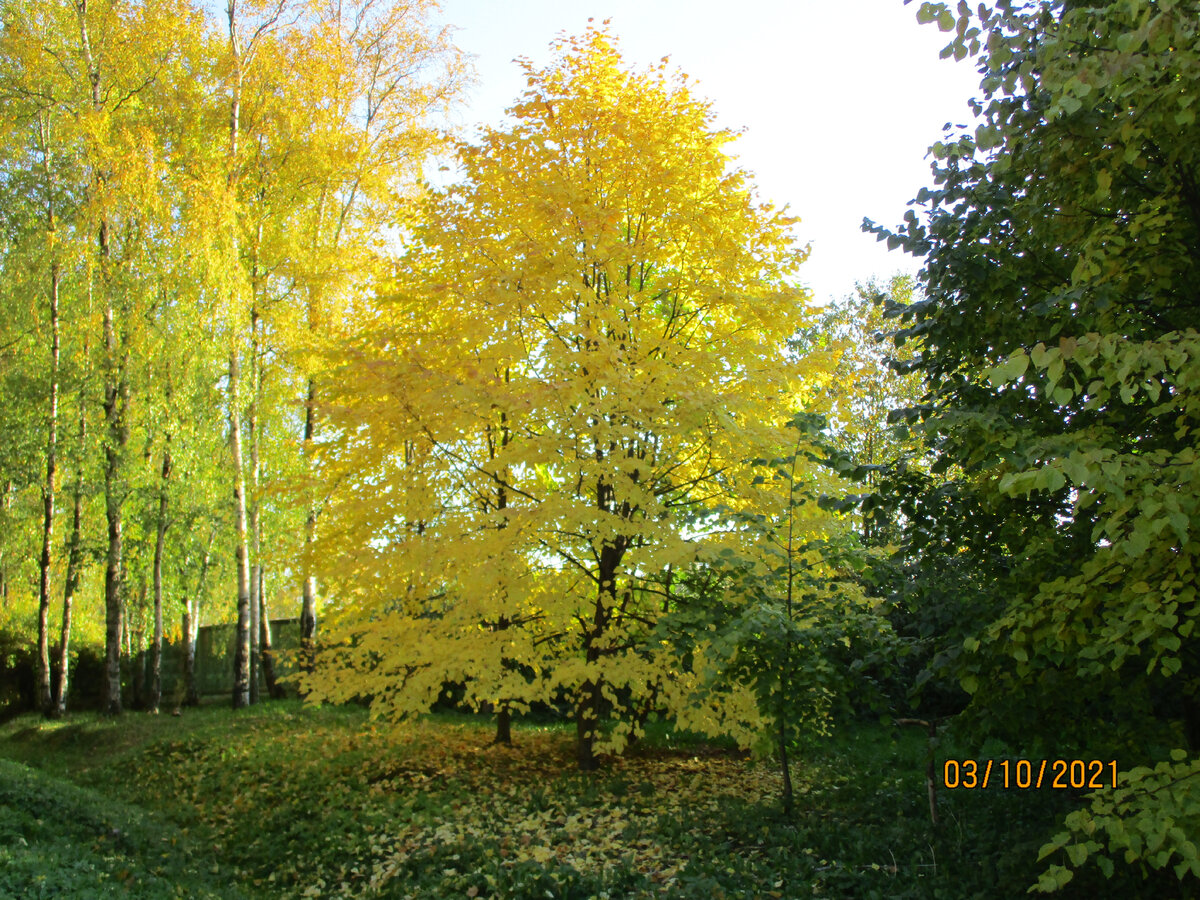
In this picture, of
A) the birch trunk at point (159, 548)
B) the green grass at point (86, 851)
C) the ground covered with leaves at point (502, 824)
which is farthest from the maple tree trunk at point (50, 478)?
the green grass at point (86, 851)

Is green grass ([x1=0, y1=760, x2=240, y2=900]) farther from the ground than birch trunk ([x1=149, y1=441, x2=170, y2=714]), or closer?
closer

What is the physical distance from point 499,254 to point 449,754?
218 inches

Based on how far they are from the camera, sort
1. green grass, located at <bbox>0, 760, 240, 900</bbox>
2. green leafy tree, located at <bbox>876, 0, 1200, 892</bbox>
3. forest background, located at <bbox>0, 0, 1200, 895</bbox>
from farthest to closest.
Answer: green grass, located at <bbox>0, 760, 240, 900</bbox>
forest background, located at <bbox>0, 0, 1200, 895</bbox>
green leafy tree, located at <bbox>876, 0, 1200, 892</bbox>

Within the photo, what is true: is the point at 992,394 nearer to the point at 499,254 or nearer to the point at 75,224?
the point at 499,254

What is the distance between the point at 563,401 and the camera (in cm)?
626

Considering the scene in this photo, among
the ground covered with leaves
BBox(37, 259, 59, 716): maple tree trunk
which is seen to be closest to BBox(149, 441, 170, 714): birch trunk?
BBox(37, 259, 59, 716): maple tree trunk

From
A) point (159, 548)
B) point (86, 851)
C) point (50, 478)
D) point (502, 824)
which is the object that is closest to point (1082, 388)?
point (502, 824)

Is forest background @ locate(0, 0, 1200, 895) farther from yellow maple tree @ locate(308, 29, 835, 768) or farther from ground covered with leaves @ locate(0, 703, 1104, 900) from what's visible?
ground covered with leaves @ locate(0, 703, 1104, 900)

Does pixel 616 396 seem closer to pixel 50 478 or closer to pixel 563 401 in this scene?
pixel 563 401

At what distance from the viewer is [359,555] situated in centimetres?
661

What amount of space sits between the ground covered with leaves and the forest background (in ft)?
2.12

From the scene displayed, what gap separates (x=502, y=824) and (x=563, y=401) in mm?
3495

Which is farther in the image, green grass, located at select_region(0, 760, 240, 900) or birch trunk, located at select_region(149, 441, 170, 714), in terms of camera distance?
birch trunk, located at select_region(149, 441, 170, 714)

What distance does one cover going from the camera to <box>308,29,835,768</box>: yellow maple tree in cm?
623
